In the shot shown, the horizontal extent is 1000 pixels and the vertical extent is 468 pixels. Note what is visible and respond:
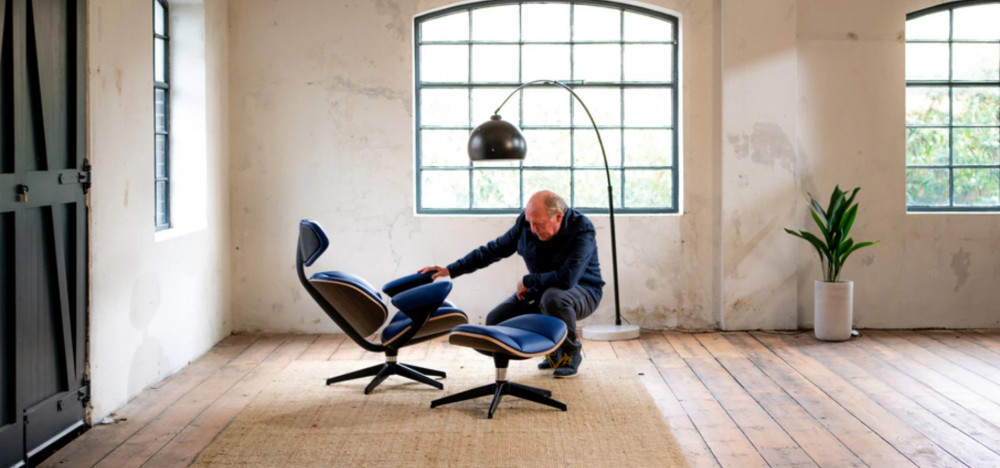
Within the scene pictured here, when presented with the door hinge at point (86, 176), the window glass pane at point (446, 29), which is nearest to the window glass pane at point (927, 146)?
the window glass pane at point (446, 29)

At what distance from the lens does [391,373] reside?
5359 mm

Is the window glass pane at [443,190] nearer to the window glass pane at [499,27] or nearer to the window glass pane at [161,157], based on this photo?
the window glass pane at [499,27]

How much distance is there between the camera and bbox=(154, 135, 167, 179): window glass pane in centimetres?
625

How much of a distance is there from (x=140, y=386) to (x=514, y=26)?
3780 millimetres

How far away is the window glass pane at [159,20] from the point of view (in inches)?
244

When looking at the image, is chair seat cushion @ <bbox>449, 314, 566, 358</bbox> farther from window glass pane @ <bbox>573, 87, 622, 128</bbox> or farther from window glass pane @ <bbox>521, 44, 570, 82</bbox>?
window glass pane @ <bbox>521, 44, 570, 82</bbox>

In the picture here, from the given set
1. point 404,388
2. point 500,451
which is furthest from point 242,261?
point 500,451

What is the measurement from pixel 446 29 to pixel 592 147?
1426mm

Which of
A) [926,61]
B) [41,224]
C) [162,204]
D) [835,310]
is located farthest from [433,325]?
[926,61]

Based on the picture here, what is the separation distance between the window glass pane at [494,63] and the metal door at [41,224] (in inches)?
131

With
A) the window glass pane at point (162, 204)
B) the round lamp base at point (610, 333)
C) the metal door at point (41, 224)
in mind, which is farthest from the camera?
the round lamp base at point (610, 333)

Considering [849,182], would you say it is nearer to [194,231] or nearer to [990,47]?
[990,47]

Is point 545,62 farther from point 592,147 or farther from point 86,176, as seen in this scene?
point 86,176

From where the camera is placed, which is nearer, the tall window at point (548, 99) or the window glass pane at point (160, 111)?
the window glass pane at point (160, 111)
